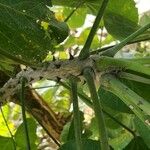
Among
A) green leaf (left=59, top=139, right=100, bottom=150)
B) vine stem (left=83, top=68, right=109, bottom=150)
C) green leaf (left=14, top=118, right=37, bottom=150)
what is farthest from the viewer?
green leaf (left=14, top=118, right=37, bottom=150)

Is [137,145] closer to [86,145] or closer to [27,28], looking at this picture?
[86,145]

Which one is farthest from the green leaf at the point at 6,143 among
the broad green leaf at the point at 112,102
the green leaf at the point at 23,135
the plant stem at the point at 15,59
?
the plant stem at the point at 15,59

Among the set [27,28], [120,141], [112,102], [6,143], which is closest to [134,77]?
[27,28]

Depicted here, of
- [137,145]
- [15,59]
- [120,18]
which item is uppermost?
[120,18]

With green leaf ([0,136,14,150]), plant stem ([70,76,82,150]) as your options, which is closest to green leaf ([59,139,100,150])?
plant stem ([70,76,82,150])

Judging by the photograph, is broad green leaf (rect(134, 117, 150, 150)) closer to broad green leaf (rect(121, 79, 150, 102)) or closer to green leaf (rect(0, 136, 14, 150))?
broad green leaf (rect(121, 79, 150, 102))

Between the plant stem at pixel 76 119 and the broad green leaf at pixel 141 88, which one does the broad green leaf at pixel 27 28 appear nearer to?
the plant stem at pixel 76 119

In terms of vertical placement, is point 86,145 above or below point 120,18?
below
